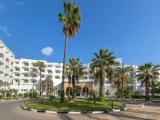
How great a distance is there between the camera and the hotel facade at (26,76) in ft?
357

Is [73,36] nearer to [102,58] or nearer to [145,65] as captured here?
[102,58]

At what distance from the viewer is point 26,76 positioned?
158625 mm

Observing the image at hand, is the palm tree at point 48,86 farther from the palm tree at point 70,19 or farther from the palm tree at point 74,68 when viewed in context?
the palm tree at point 70,19

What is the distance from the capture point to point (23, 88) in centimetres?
14212

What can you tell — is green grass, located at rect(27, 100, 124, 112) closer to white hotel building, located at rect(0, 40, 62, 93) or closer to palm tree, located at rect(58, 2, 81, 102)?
palm tree, located at rect(58, 2, 81, 102)

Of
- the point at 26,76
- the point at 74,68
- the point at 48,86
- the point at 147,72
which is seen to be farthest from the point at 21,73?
the point at 147,72

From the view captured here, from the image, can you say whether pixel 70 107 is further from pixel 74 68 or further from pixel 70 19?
pixel 74 68

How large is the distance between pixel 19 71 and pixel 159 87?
77170 millimetres

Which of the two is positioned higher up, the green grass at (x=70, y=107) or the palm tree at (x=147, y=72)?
the palm tree at (x=147, y=72)

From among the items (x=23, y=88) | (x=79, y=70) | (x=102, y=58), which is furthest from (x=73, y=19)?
(x=23, y=88)

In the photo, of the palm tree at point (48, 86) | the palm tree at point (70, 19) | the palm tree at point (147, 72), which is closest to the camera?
the palm tree at point (70, 19)

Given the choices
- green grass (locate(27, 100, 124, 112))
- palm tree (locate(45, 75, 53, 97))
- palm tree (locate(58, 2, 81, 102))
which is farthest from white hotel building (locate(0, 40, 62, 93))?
green grass (locate(27, 100, 124, 112))

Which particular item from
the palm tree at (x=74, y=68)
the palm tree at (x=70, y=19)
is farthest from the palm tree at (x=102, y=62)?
the palm tree at (x=74, y=68)

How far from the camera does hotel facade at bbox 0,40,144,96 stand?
108944 mm
